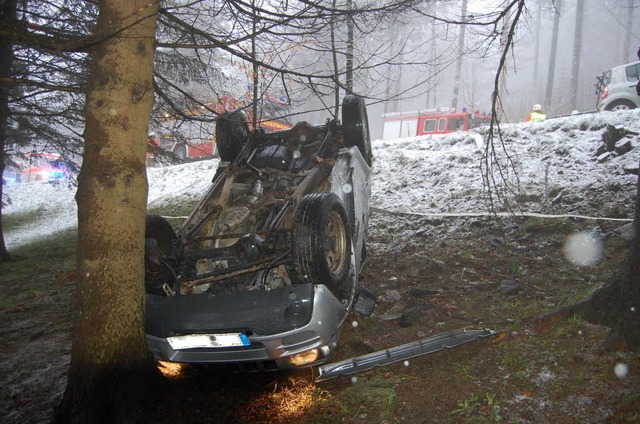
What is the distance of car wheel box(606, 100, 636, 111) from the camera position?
11.6 meters

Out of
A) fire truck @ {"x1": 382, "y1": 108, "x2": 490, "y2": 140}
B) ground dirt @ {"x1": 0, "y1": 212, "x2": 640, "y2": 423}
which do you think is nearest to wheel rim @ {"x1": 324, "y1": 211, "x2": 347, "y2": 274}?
ground dirt @ {"x1": 0, "y1": 212, "x2": 640, "y2": 423}

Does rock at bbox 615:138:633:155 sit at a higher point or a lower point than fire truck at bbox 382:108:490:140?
lower

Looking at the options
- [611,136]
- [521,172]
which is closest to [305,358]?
[521,172]

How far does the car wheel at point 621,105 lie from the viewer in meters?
11.6

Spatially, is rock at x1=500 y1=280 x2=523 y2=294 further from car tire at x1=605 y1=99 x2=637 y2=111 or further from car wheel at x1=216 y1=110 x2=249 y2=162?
car tire at x1=605 y1=99 x2=637 y2=111

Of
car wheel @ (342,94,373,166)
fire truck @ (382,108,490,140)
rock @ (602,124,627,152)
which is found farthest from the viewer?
fire truck @ (382,108,490,140)

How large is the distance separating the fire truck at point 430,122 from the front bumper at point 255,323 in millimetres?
17907

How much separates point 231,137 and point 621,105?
12.1 meters

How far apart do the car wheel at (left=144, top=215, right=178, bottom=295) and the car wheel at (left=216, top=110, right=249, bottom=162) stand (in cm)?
173

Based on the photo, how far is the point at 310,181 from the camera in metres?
4.32

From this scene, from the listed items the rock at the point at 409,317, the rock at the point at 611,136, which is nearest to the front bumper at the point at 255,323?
the rock at the point at 409,317

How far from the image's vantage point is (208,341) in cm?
289

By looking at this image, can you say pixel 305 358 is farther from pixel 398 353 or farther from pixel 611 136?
pixel 611 136

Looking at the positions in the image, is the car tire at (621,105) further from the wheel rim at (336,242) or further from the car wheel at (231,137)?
the wheel rim at (336,242)
